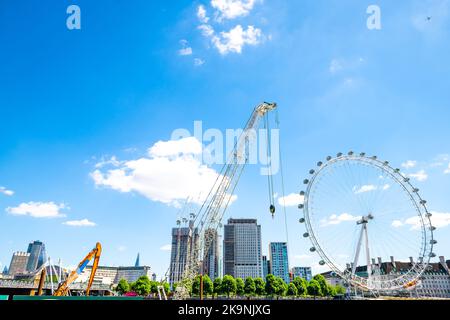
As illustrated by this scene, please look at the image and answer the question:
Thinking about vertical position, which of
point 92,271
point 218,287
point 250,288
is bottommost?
point 250,288

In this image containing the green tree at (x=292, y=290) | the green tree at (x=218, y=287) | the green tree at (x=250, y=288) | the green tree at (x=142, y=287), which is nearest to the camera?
the green tree at (x=142, y=287)

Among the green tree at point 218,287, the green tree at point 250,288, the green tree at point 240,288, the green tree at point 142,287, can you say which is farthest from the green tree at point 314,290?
the green tree at point 142,287

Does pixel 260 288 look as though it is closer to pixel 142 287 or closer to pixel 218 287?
pixel 218 287

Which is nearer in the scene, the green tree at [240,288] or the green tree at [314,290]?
the green tree at [240,288]

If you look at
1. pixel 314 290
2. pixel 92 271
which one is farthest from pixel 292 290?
pixel 92 271

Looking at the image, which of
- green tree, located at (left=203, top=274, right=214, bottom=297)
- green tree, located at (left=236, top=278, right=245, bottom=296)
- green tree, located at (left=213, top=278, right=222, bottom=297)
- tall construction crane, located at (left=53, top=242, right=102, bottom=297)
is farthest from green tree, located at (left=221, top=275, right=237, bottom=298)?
tall construction crane, located at (left=53, top=242, right=102, bottom=297)

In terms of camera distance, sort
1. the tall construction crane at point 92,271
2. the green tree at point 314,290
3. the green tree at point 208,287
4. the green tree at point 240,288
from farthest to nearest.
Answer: the green tree at point 314,290 < the green tree at point 240,288 < the green tree at point 208,287 < the tall construction crane at point 92,271

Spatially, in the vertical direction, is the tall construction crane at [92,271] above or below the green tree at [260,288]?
above

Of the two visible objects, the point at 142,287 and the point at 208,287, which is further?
the point at 208,287

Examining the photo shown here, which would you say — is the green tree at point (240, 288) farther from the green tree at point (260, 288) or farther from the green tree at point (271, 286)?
the green tree at point (271, 286)

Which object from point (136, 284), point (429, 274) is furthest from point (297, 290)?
point (429, 274)

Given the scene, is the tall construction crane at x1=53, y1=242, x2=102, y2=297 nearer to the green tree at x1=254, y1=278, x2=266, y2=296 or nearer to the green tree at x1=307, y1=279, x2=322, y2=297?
the green tree at x1=254, y1=278, x2=266, y2=296

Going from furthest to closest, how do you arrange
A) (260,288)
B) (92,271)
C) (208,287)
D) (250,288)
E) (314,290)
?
1. (314,290)
2. (260,288)
3. (250,288)
4. (208,287)
5. (92,271)
